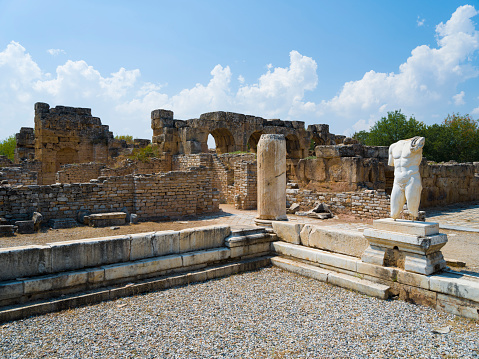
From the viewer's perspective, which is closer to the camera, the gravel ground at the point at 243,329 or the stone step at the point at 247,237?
the gravel ground at the point at 243,329

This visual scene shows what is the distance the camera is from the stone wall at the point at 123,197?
31.3 ft

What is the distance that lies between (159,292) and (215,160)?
12334mm

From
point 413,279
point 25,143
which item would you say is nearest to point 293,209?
point 413,279

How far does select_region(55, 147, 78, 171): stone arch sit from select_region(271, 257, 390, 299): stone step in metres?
19.5

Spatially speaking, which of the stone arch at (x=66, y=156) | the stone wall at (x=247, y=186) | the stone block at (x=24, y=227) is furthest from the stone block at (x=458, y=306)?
the stone arch at (x=66, y=156)

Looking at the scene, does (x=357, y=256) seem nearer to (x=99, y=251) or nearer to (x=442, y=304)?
(x=442, y=304)

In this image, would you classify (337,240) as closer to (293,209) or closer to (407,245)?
(407,245)

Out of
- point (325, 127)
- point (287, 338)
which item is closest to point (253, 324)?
point (287, 338)

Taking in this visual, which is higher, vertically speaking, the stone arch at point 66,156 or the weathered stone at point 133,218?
the stone arch at point 66,156

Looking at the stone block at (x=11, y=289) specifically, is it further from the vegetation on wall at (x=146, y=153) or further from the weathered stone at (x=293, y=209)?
the vegetation on wall at (x=146, y=153)

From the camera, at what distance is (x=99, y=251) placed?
5.12 metres

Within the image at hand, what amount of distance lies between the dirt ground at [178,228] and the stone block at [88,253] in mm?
3430

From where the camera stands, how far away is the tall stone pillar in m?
7.54

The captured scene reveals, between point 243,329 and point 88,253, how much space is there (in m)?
2.63
